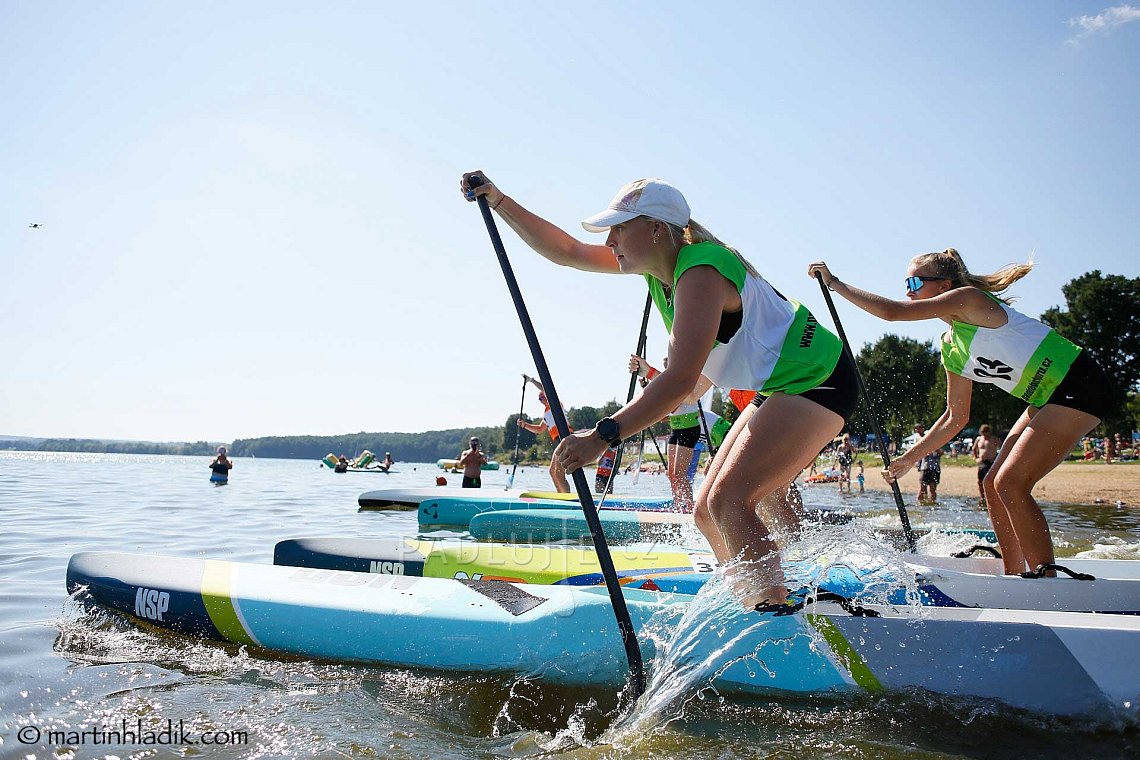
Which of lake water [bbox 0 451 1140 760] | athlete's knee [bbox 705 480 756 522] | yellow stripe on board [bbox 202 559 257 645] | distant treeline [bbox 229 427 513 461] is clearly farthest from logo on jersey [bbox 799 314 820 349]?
distant treeline [bbox 229 427 513 461]

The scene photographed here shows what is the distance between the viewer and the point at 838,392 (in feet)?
10.3

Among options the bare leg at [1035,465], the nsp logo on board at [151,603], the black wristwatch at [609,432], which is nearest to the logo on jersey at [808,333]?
the black wristwatch at [609,432]

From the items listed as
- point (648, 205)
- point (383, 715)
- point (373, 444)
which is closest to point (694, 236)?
point (648, 205)

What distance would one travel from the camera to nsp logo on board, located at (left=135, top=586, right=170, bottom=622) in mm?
4105

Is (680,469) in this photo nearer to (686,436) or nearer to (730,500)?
(686,436)

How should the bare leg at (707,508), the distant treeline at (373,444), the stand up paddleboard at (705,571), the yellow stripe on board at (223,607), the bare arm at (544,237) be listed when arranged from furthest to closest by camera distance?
the distant treeline at (373,444)
the stand up paddleboard at (705,571)
the yellow stripe on board at (223,607)
the bare arm at (544,237)
the bare leg at (707,508)

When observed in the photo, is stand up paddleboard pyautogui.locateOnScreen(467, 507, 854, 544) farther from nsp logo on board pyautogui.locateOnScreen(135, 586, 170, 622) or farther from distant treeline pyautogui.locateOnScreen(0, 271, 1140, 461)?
distant treeline pyautogui.locateOnScreen(0, 271, 1140, 461)

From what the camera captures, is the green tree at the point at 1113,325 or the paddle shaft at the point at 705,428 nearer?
the paddle shaft at the point at 705,428

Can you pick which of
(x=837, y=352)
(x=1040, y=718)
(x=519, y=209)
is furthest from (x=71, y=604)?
(x=1040, y=718)

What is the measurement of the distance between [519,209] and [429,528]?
753cm

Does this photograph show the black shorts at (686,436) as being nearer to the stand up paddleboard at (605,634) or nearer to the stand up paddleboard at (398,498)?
the stand up paddleboard at (398,498)

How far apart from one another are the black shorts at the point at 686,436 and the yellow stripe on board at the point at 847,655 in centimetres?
668

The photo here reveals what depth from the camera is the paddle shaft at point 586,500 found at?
3096 millimetres

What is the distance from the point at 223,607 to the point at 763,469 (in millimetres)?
2861
